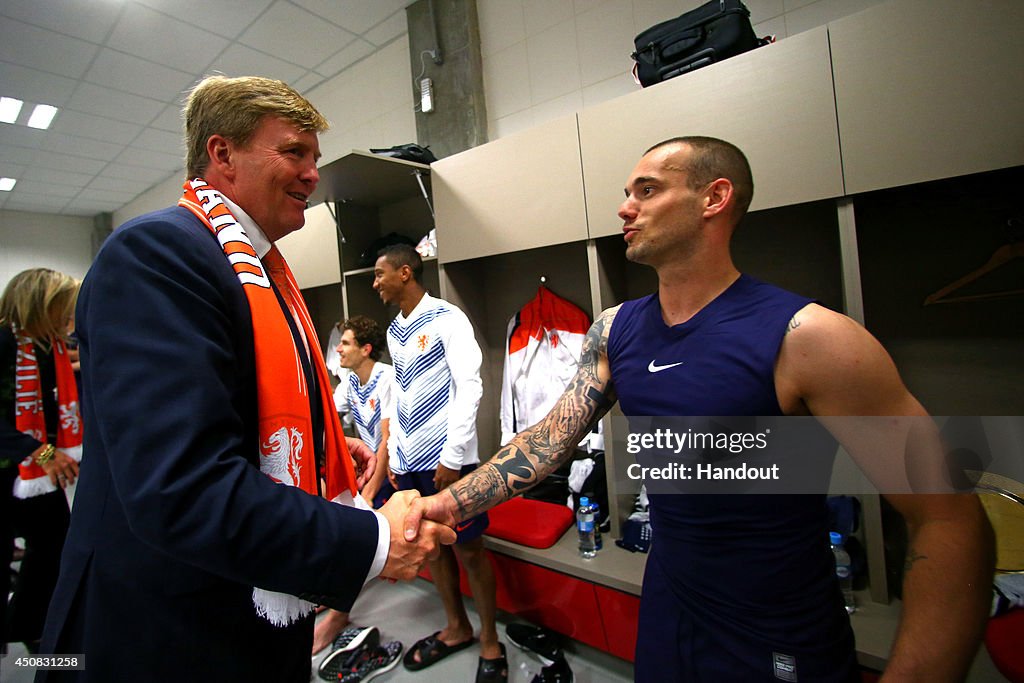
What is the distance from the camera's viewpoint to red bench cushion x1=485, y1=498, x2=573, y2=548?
6.68 feet

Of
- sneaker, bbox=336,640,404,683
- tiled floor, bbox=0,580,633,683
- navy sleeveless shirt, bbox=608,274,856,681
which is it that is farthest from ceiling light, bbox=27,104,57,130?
navy sleeveless shirt, bbox=608,274,856,681

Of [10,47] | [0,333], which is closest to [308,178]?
[0,333]

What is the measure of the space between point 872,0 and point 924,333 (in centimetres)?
131

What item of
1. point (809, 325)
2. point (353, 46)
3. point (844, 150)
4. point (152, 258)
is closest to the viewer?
point (152, 258)

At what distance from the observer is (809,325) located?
86cm

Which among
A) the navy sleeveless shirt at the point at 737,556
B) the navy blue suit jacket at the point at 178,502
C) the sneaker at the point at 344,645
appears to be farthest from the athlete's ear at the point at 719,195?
the sneaker at the point at 344,645

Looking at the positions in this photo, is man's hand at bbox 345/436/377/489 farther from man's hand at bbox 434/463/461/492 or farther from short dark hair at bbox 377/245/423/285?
short dark hair at bbox 377/245/423/285

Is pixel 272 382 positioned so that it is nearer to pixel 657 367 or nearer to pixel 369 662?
pixel 657 367

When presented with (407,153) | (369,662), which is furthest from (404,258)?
(369,662)

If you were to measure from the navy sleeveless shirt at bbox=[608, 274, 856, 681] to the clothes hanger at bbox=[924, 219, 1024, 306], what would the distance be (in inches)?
42.1

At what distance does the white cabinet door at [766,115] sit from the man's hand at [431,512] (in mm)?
1417

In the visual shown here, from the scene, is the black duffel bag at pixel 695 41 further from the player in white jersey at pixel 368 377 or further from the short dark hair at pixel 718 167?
the player in white jersey at pixel 368 377

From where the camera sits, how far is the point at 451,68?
110 inches

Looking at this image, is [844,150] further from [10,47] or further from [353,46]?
[10,47]
